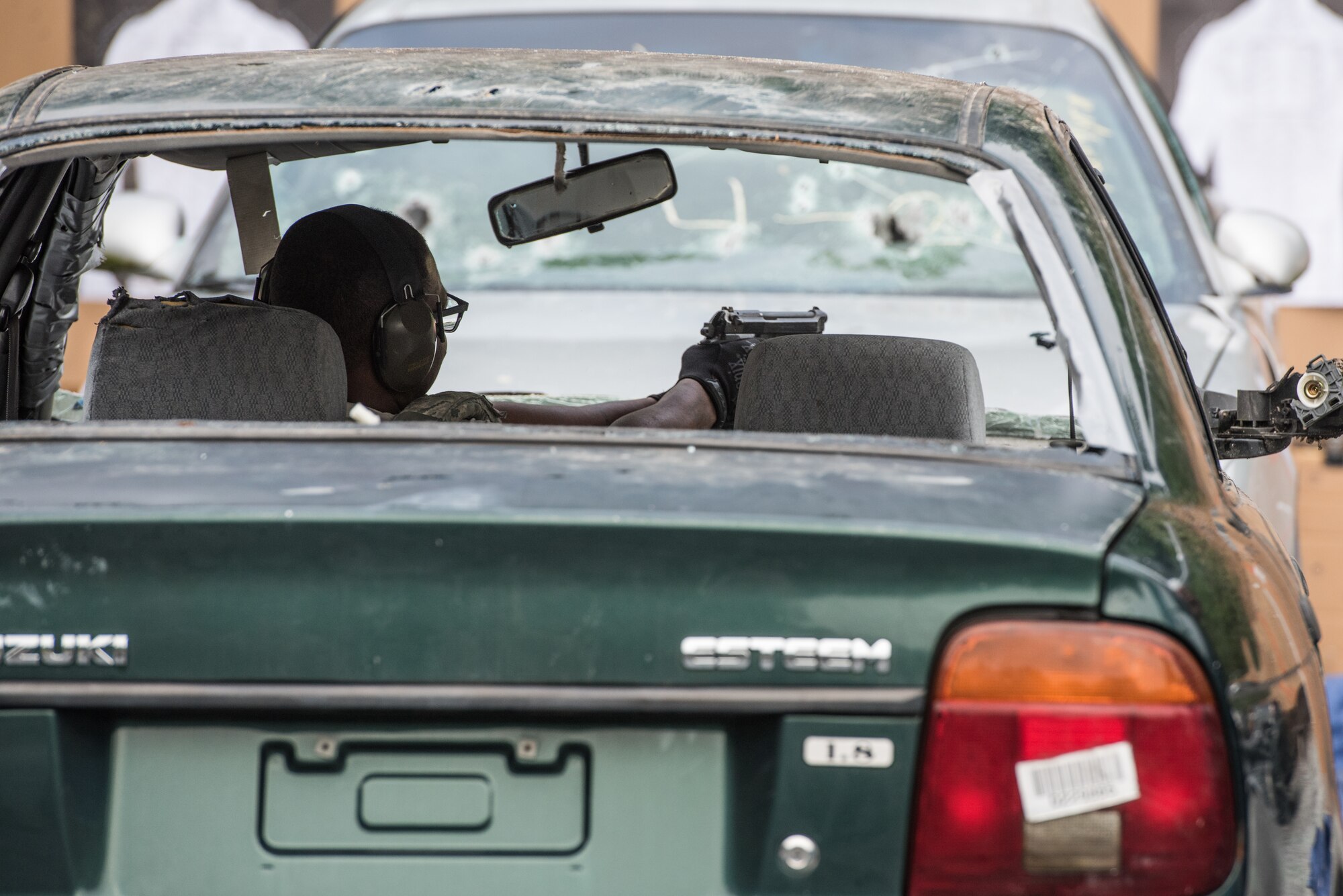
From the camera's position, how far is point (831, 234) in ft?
13.9

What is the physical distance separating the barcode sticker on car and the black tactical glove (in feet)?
5.54

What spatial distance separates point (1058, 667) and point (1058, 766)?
0.29 ft

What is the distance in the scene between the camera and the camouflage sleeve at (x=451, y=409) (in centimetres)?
234

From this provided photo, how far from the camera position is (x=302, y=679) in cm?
149

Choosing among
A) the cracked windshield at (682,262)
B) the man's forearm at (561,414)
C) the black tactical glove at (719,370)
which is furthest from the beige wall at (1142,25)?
the man's forearm at (561,414)

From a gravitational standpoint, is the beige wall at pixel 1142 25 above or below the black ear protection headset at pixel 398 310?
above

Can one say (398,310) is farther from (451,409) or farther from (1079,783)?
(1079,783)

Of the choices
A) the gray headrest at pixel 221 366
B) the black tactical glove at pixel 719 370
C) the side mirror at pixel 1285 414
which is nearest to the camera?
the gray headrest at pixel 221 366

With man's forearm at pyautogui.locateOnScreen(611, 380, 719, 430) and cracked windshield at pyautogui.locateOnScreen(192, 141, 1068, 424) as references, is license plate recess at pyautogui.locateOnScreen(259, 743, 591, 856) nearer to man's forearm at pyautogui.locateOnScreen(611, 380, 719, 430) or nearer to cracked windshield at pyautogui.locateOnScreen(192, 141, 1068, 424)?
man's forearm at pyautogui.locateOnScreen(611, 380, 719, 430)

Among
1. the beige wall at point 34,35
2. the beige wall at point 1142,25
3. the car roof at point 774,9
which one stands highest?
the beige wall at point 34,35

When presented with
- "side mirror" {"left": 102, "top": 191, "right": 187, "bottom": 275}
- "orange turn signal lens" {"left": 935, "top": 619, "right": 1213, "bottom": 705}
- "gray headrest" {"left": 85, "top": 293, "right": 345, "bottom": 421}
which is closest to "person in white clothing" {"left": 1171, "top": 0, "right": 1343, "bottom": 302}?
"side mirror" {"left": 102, "top": 191, "right": 187, "bottom": 275}

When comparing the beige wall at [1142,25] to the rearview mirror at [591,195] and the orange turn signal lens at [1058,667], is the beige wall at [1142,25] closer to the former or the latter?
the rearview mirror at [591,195]

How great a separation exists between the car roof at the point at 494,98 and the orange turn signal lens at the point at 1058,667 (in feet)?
2.13

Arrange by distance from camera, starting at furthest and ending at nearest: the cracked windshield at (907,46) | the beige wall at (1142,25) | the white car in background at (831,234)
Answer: the beige wall at (1142,25)
the cracked windshield at (907,46)
the white car in background at (831,234)
